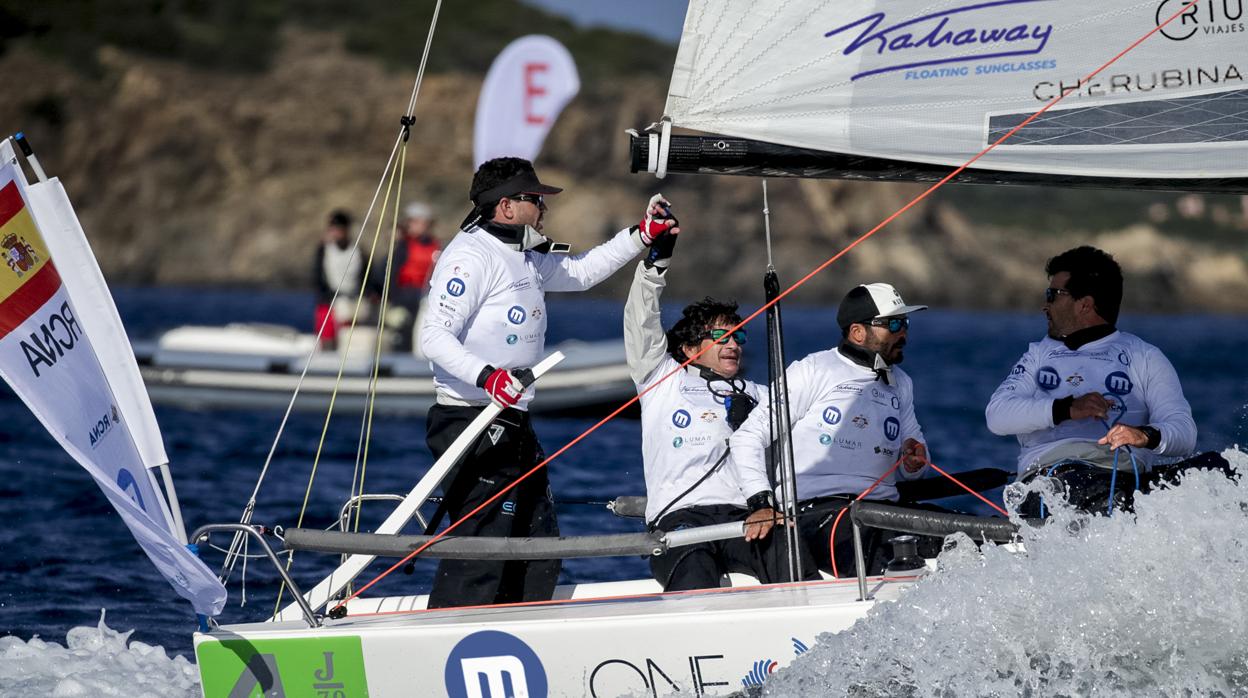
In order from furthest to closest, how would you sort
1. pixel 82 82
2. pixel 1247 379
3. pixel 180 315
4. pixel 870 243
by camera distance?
pixel 82 82
pixel 870 243
pixel 180 315
pixel 1247 379

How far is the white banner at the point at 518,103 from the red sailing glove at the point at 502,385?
342 inches

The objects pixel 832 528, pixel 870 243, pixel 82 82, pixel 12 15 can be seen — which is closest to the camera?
pixel 832 528

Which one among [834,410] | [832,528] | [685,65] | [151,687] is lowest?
[151,687]

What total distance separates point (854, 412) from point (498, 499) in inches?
43.6

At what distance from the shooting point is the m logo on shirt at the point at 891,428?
15.5ft

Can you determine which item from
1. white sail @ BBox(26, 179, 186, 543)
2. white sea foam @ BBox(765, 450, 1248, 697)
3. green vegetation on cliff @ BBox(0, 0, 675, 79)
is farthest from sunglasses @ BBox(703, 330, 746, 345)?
green vegetation on cliff @ BBox(0, 0, 675, 79)

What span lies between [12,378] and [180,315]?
2751 centimetres

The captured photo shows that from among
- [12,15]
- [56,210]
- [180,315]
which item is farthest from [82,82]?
[56,210]

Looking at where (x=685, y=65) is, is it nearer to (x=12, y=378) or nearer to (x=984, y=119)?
(x=984, y=119)

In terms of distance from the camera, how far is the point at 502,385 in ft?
14.0

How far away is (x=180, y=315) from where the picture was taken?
30578 mm

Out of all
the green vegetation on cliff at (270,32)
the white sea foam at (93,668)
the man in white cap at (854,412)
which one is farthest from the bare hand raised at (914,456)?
the green vegetation on cliff at (270,32)

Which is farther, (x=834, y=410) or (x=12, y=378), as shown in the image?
(x=834, y=410)

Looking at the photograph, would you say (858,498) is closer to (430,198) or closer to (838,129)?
(838,129)
